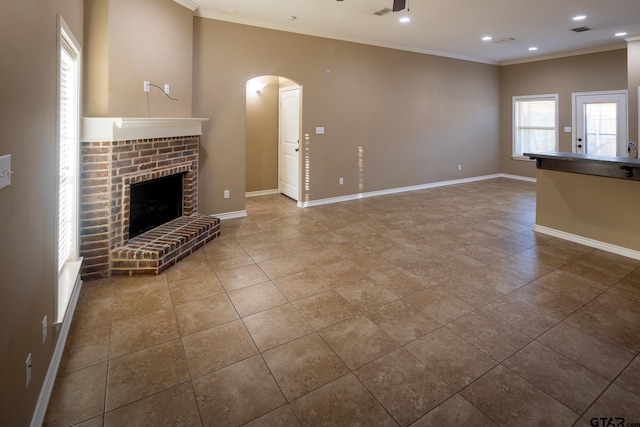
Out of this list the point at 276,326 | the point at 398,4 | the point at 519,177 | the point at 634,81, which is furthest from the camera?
the point at 519,177

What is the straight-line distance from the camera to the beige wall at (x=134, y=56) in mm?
3400

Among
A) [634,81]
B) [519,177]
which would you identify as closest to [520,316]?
[634,81]

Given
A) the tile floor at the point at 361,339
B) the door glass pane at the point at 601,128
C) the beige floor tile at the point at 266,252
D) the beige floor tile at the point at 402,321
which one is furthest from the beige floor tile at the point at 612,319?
the door glass pane at the point at 601,128

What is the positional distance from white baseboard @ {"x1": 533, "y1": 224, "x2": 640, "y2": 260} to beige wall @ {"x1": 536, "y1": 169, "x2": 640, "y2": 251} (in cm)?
4

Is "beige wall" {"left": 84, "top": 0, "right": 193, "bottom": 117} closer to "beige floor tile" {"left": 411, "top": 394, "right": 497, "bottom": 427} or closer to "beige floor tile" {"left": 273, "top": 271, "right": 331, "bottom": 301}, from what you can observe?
"beige floor tile" {"left": 273, "top": 271, "right": 331, "bottom": 301}

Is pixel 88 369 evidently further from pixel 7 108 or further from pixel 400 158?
pixel 400 158

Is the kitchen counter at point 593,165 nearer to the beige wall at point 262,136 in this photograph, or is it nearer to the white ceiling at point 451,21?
the white ceiling at point 451,21

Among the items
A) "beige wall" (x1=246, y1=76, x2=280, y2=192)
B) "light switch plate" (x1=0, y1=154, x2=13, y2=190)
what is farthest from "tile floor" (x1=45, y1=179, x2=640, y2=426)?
"beige wall" (x1=246, y1=76, x2=280, y2=192)

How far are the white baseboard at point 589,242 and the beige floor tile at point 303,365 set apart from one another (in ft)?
12.3

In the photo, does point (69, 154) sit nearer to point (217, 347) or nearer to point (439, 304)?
point (217, 347)

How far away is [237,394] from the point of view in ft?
6.24

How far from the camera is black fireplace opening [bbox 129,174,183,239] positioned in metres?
3.89

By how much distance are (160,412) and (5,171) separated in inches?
51.2

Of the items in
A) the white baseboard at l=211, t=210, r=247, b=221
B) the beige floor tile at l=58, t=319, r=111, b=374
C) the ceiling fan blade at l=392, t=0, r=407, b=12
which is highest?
the ceiling fan blade at l=392, t=0, r=407, b=12
